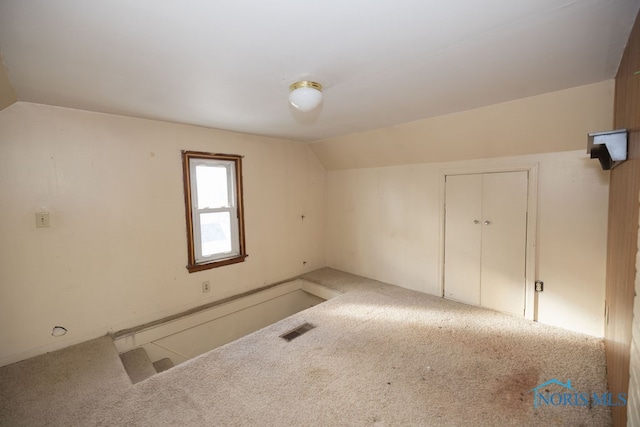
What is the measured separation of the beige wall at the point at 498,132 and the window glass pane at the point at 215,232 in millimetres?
1731

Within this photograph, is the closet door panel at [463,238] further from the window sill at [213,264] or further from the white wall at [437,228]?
the window sill at [213,264]

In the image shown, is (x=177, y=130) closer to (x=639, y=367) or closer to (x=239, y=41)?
(x=239, y=41)

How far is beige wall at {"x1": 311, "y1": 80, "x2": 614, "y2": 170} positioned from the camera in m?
2.02

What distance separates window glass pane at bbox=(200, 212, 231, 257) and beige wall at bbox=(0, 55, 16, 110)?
163cm

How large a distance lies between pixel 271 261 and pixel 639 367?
3.25m

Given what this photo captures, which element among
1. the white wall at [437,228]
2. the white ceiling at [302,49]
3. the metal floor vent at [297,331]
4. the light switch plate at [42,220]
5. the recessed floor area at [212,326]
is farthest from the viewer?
the recessed floor area at [212,326]

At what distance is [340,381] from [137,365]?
1735mm

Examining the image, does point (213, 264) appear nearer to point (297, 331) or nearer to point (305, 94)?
point (297, 331)

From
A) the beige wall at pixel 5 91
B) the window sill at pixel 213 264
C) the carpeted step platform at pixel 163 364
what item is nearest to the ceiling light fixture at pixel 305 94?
the beige wall at pixel 5 91

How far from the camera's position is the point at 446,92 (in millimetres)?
2035

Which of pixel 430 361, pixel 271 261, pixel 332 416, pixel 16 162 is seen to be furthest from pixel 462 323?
pixel 16 162

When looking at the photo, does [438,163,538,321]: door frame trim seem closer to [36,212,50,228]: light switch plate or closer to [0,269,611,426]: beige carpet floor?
[0,269,611,426]: beige carpet floor

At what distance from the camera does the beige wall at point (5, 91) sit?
1.57 metres

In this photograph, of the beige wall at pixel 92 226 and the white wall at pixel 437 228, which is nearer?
the beige wall at pixel 92 226
